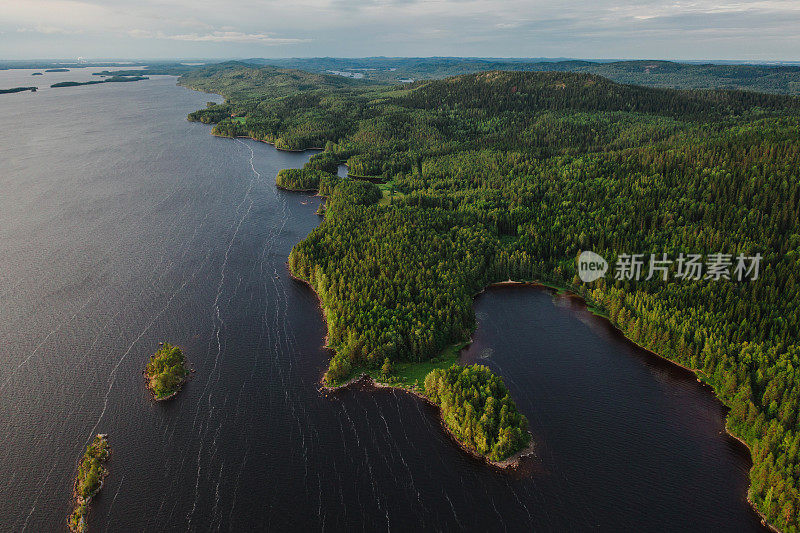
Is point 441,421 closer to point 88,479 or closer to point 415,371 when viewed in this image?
point 415,371

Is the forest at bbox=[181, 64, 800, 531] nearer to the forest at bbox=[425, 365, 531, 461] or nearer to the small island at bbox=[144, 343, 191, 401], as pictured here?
the forest at bbox=[425, 365, 531, 461]

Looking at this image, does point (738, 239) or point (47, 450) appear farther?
point (738, 239)

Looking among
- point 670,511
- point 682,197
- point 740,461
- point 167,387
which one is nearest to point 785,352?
point 740,461

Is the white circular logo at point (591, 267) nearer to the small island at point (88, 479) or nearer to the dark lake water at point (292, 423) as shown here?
the dark lake water at point (292, 423)

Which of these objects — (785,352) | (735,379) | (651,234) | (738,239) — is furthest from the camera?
(651,234)

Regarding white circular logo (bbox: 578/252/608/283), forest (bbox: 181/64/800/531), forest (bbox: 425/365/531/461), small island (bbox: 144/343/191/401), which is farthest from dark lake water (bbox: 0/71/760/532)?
white circular logo (bbox: 578/252/608/283)

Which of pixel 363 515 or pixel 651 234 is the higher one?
pixel 651 234

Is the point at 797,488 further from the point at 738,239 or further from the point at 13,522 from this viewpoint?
the point at 13,522

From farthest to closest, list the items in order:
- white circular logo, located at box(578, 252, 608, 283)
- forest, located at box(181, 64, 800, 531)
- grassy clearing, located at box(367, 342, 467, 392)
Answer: white circular logo, located at box(578, 252, 608, 283) → grassy clearing, located at box(367, 342, 467, 392) → forest, located at box(181, 64, 800, 531)
